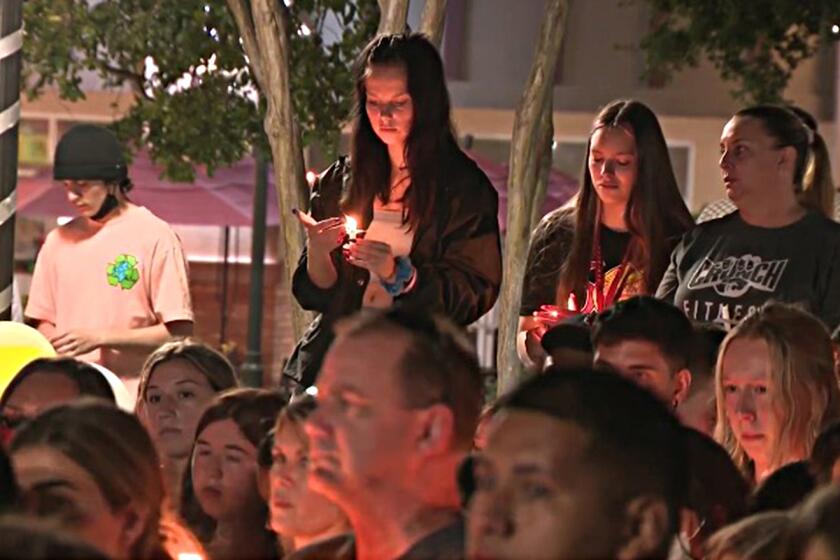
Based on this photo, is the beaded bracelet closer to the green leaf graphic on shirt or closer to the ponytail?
the ponytail

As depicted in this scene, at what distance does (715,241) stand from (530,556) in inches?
151

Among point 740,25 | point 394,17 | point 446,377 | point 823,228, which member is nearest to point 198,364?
point 823,228

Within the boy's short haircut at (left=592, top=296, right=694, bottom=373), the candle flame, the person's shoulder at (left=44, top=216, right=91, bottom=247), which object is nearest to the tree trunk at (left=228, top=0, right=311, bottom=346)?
the person's shoulder at (left=44, top=216, right=91, bottom=247)

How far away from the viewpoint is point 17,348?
7469mm

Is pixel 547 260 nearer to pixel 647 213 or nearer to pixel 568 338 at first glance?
pixel 647 213

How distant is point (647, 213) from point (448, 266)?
1.03 m

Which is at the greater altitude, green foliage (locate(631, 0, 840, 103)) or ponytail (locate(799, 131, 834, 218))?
green foliage (locate(631, 0, 840, 103))

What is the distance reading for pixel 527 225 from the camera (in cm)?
1050

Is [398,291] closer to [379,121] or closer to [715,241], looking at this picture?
[379,121]

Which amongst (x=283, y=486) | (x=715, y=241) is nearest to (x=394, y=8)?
(x=715, y=241)

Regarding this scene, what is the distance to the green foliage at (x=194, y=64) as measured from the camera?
42.5 feet

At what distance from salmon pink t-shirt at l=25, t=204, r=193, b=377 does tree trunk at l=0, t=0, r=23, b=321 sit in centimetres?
22

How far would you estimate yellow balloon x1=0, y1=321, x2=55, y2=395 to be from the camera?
7352 millimetres

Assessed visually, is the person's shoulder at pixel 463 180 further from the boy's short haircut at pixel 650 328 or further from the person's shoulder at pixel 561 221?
the person's shoulder at pixel 561 221
